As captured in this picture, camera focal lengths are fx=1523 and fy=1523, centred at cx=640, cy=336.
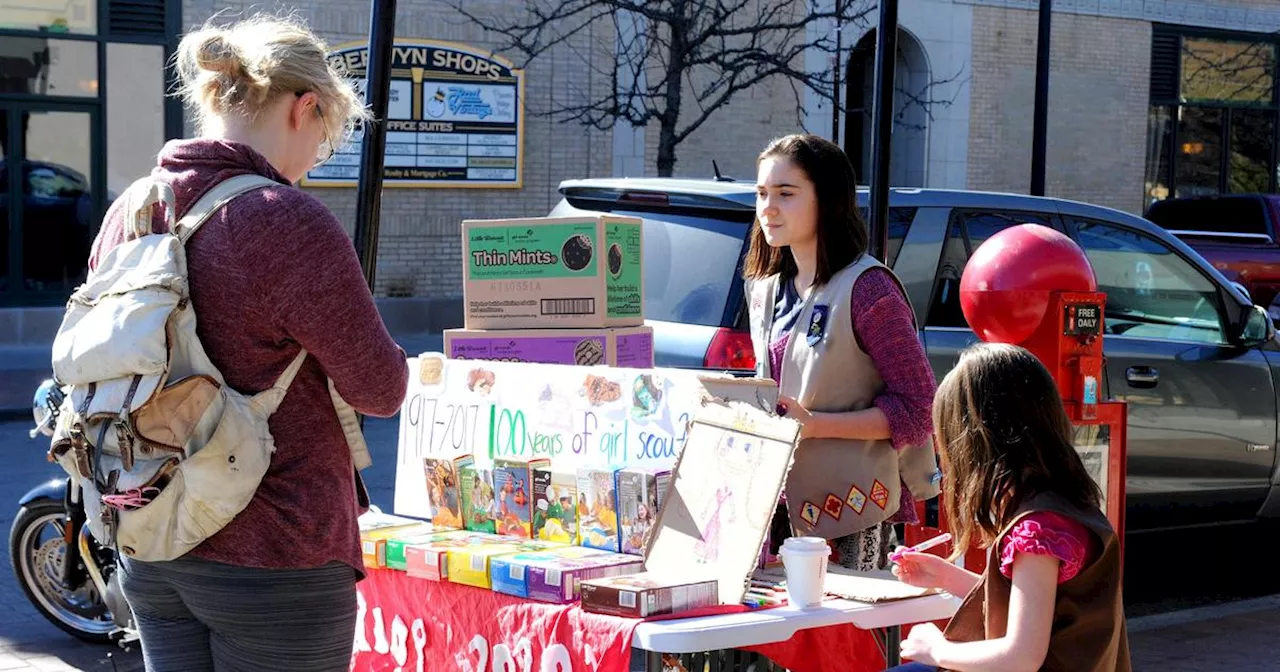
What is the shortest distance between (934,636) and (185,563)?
1.47 metres

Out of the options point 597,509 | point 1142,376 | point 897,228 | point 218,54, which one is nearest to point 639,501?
point 597,509

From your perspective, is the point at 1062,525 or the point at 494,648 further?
the point at 494,648

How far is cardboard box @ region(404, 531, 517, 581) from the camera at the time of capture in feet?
12.3

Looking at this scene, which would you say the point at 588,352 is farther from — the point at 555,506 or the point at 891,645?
the point at 891,645

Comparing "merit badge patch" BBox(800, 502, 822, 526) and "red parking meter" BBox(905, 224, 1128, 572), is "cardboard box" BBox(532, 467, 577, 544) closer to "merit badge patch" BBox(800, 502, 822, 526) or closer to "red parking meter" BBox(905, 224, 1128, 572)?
"merit badge patch" BBox(800, 502, 822, 526)

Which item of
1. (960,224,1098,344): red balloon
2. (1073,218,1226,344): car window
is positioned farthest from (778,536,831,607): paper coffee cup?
(1073,218,1226,344): car window

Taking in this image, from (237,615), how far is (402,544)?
1252mm

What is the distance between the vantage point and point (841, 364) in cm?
389

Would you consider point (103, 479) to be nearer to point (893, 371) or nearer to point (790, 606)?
point (790, 606)

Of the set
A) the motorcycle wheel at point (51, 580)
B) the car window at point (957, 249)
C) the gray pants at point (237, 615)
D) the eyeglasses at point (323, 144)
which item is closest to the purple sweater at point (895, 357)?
the eyeglasses at point (323, 144)

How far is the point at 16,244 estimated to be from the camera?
53.7ft

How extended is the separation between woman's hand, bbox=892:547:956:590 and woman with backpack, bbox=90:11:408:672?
47.0 inches

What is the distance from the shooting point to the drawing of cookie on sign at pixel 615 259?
4.47m

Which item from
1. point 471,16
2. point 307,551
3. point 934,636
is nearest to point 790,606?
point 934,636
